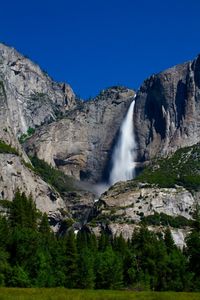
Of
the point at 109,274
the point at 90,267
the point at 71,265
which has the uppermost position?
the point at 71,265

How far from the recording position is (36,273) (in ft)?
325

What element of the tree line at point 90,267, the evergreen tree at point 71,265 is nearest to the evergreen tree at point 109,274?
the tree line at point 90,267

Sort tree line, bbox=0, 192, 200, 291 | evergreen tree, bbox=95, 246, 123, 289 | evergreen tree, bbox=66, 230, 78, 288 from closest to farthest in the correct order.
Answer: tree line, bbox=0, 192, 200, 291 < evergreen tree, bbox=95, 246, 123, 289 < evergreen tree, bbox=66, 230, 78, 288

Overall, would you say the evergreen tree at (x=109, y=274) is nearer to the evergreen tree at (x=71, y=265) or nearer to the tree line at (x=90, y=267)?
the tree line at (x=90, y=267)

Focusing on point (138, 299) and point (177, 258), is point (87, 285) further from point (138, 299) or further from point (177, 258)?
point (138, 299)

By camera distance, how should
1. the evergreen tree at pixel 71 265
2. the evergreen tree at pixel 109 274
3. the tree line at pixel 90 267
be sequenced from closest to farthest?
the tree line at pixel 90 267 < the evergreen tree at pixel 109 274 < the evergreen tree at pixel 71 265

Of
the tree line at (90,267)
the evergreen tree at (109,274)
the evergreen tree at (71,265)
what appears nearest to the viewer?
the tree line at (90,267)

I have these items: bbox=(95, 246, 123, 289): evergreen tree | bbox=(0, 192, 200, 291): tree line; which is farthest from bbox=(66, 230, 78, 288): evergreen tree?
bbox=(95, 246, 123, 289): evergreen tree

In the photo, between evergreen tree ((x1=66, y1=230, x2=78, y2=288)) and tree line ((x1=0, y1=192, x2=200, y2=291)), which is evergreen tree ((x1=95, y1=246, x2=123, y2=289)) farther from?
evergreen tree ((x1=66, y1=230, x2=78, y2=288))

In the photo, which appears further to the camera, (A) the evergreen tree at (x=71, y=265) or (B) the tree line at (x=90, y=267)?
(A) the evergreen tree at (x=71, y=265)

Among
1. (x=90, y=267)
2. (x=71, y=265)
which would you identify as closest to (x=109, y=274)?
(x=90, y=267)

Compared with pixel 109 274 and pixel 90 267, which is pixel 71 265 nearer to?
pixel 90 267

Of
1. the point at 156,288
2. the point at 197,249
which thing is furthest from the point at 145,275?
the point at 197,249

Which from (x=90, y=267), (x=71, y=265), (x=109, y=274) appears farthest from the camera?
(x=71, y=265)
